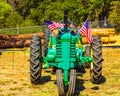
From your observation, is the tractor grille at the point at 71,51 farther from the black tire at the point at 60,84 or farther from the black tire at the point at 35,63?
the black tire at the point at 35,63

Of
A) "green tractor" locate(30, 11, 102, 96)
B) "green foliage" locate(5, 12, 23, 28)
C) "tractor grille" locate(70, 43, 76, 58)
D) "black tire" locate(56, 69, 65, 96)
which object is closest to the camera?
"black tire" locate(56, 69, 65, 96)

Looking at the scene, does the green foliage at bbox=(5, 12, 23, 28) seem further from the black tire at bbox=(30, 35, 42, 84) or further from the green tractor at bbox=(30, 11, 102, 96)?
the black tire at bbox=(30, 35, 42, 84)

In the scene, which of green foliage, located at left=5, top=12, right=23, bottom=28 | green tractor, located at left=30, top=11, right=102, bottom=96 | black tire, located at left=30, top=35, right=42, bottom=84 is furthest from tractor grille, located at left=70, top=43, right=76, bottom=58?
green foliage, located at left=5, top=12, right=23, bottom=28

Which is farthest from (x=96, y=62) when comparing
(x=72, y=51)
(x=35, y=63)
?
(x=35, y=63)

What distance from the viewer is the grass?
36.0ft

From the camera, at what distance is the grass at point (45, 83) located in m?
11.0

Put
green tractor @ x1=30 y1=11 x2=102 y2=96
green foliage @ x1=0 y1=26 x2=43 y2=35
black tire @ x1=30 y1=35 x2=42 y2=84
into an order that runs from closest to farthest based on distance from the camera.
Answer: green tractor @ x1=30 y1=11 x2=102 y2=96 → black tire @ x1=30 y1=35 x2=42 y2=84 → green foliage @ x1=0 y1=26 x2=43 y2=35

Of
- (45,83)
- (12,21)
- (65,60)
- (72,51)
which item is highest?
(12,21)

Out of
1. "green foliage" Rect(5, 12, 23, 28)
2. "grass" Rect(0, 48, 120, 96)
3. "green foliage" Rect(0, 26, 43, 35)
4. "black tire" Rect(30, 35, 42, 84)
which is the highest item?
"green foliage" Rect(5, 12, 23, 28)

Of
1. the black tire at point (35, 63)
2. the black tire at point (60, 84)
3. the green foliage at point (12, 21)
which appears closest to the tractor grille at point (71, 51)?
the black tire at point (60, 84)

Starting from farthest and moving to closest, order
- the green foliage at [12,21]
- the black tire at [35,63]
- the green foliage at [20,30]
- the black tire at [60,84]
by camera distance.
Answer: the green foliage at [12,21] → the green foliage at [20,30] → the black tire at [35,63] → the black tire at [60,84]

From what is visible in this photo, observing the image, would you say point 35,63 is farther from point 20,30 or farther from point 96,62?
point 20,30

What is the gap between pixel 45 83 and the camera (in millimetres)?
12219

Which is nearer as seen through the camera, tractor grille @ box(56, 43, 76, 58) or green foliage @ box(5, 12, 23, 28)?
tractor grille @ box(56, 43, 76, 58)
